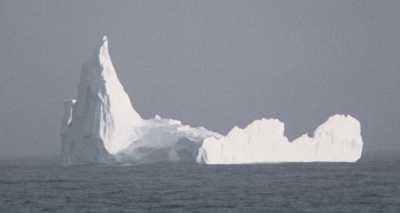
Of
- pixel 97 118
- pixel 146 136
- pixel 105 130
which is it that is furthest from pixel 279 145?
pixel 97 118

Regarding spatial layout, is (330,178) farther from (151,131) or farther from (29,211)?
(29,211)

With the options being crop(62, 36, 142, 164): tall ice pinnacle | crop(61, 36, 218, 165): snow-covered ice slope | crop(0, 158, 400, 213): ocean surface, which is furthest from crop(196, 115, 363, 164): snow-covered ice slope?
crop(62, 36, 142, 164): tall ice pinnacle

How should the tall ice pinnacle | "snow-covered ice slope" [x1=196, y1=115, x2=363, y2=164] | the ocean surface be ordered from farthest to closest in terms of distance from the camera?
"snow-covered ice slope" [x1=196, y1=115, x2=363, y2=164], the tall ice pinnacle, the ocean surface

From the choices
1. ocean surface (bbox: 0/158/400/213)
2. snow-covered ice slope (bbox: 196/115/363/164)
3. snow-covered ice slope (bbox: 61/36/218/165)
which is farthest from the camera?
snow-covered ice slope (bbox: 196/115/363/164)

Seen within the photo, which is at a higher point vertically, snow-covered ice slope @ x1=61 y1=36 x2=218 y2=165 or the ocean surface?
snow-covered ice slope @ x1=61 y1=36 x2=218 y2=165

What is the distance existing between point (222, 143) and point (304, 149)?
25.3 ft

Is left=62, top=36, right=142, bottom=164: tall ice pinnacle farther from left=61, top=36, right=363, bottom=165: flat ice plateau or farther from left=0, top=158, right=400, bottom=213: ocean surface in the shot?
left=0, top=158, right=400, bottom=213: ocean surface

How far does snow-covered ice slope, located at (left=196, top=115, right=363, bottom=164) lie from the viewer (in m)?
65.5

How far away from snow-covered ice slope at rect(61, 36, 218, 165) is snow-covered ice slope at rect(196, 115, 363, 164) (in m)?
1.86

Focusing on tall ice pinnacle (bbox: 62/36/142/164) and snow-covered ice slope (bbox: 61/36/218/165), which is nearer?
tall ice pinnacle (bbox: 62/36/142/164)

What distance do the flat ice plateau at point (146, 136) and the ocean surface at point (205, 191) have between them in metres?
2.66

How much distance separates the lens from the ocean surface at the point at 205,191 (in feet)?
124

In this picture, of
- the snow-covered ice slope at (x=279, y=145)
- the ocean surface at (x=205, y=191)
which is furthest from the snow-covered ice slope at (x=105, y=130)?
the ocean surface at (x=205, y=191)

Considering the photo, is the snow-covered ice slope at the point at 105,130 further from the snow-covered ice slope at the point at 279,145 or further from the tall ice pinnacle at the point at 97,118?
the snow-covered ice slope at the point at 279,145
